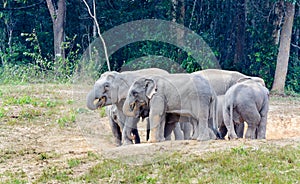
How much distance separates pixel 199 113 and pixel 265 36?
43.6ft

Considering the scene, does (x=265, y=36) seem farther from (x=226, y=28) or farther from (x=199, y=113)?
(x=199, y=113)

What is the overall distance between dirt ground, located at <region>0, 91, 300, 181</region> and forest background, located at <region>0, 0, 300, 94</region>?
7313mm

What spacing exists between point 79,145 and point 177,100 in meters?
1.87

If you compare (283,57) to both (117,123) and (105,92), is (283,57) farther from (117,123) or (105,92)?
Result: (105,92)

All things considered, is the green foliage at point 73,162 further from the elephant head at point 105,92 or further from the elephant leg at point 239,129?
the elephant leg at point 239,129

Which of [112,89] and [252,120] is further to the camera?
[112,89]

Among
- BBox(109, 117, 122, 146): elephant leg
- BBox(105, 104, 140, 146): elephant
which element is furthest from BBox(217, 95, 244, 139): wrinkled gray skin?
BBox(109, 117, 122, 146): elephant leg

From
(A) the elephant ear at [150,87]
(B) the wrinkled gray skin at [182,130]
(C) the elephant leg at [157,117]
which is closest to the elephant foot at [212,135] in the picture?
(C) the elephant leg at [157,117]

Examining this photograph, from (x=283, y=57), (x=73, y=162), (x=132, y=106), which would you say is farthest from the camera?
(x=283, y=57)

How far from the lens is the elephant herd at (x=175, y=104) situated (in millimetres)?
10406

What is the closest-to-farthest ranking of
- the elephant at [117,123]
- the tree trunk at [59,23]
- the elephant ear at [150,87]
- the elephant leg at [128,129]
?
1. the elephant ear at [150,87]
2. the elephant leg at [128,129]
3. the elephant at [117,123]
4. the tree trunk at [59,23]

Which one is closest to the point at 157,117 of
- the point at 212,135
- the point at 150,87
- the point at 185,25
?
the point at 150,87

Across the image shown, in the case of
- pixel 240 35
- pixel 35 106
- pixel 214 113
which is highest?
pixel 240 35

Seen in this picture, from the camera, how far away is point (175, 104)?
10461 millimetres
